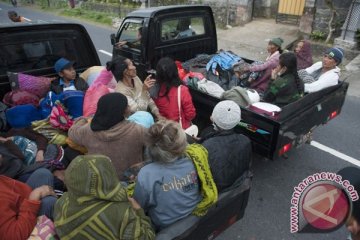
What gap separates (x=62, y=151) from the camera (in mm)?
2826

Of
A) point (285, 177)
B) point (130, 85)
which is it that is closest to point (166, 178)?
→ point (130, 85)

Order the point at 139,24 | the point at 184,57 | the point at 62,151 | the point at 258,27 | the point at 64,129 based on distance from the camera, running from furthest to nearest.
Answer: the point at 258,27, the point at 184,57, the point at 139,24, the point at 64,129, the point at 62,151

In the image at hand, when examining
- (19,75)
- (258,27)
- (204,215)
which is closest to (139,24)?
(19,75)

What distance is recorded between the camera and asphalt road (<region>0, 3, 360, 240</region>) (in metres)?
3.16

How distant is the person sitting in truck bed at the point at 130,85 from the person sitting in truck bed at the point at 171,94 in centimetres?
11

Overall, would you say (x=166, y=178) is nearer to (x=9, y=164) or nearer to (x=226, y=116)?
(x=226, y=116)

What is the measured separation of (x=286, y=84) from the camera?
11.7 ft

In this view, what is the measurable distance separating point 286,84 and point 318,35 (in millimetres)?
7102

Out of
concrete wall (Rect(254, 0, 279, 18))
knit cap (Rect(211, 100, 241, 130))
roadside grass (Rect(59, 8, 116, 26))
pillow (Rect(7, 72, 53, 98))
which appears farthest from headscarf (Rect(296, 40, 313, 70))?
roadside grass (Rect(59, 8, 116, 26))

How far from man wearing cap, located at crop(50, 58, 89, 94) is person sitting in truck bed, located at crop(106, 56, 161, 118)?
18.9 inches

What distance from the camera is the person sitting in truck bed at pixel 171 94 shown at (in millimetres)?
3359

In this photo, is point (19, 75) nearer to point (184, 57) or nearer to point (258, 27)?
point (184, 57)

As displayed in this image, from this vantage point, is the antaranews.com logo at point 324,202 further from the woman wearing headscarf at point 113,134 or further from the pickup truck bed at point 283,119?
the pickup truck bed at point 283,119

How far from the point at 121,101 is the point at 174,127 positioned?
618 millimetres
